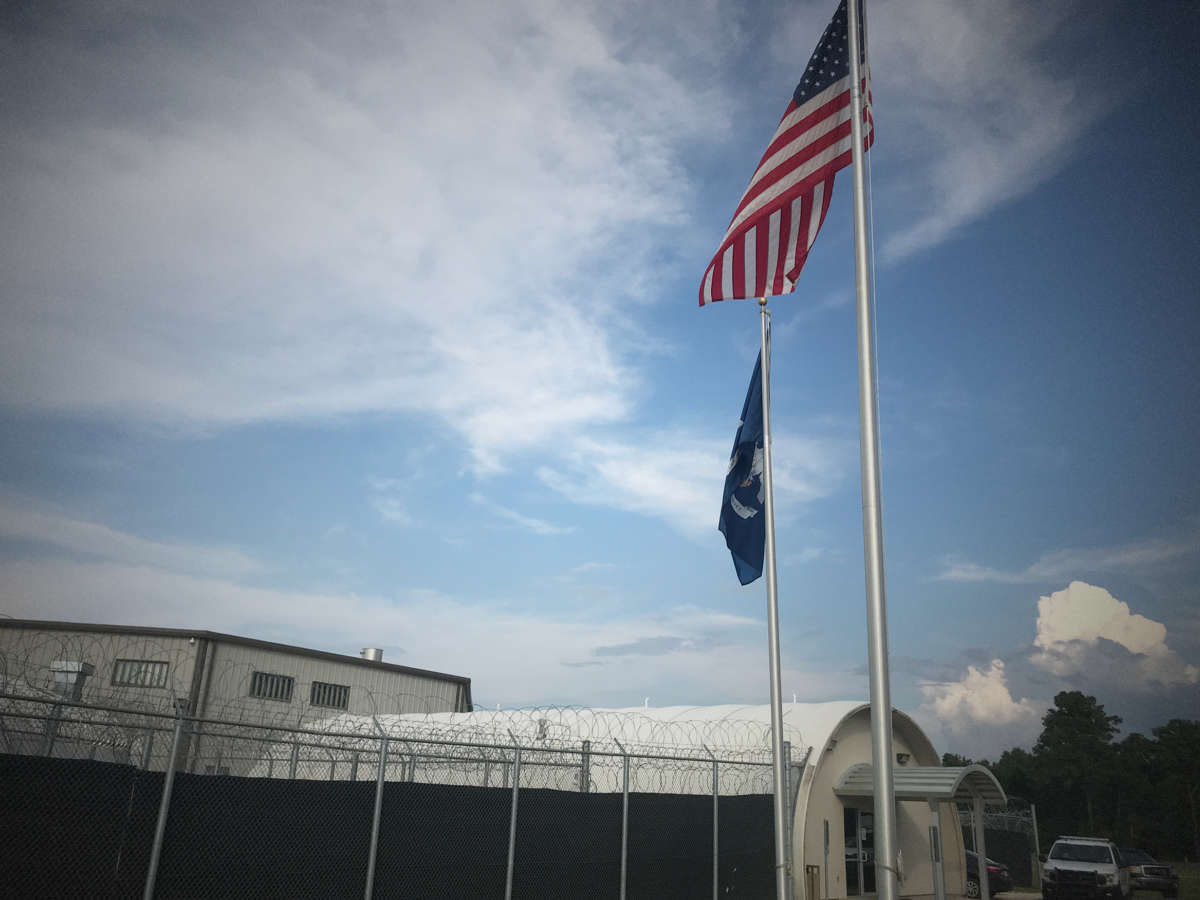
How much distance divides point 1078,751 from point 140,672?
86.8 metres

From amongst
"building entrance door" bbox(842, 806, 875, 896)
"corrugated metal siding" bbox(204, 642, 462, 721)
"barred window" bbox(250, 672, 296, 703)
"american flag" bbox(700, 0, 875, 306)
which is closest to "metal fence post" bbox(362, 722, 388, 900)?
"american flag" bbox(700, 0, 875, 306)

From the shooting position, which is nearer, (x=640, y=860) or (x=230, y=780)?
(x=230, y=780)

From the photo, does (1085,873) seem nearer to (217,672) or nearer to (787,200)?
(787,200)

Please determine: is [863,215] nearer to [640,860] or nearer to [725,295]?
[725,295]

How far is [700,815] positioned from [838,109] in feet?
42.1

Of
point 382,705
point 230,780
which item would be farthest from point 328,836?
point 382,705

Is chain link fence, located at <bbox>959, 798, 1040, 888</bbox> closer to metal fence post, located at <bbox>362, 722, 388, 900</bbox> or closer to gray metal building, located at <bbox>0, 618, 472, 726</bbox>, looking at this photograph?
gray metal building, located at <bbox>0, 618, 472, 726</bbox>

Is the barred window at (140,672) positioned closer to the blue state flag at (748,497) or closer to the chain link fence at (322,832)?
the chain link fence at (322,832)

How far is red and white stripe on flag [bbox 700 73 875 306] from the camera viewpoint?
10.1 m

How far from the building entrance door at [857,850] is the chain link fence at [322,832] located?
7304mm

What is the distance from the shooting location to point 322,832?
10.8 metres

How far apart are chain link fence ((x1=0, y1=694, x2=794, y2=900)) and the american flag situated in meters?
6.57

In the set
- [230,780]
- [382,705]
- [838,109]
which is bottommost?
[230,780]

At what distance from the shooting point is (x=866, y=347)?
Answer: 8.61 m
